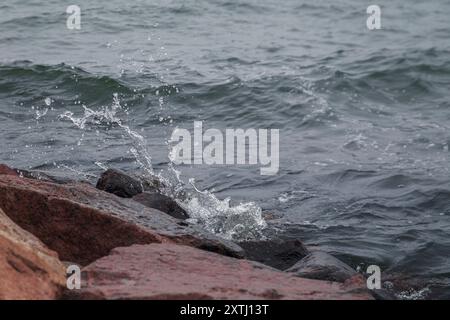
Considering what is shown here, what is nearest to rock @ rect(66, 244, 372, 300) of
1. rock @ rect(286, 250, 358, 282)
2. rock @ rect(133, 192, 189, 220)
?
rock @ rect(286, 250, 358, 282)

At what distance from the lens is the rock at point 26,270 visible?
3.79 meters

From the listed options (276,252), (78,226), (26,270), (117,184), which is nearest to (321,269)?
(276,252)

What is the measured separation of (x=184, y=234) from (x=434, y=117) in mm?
6894

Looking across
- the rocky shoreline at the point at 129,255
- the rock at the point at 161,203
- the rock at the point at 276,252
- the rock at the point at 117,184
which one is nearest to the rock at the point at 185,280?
the rocky shoreline at the point at 129,255

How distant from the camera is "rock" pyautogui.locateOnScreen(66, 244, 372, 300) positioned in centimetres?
391

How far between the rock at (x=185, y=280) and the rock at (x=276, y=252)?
114cm

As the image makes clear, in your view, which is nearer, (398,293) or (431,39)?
(398,293)

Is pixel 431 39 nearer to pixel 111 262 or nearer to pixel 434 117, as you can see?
pixel 434 117

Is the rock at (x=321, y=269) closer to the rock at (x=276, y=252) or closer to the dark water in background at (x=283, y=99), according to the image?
the rock at (x=276, y=252)

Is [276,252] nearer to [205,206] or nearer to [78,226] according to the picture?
[78,226]

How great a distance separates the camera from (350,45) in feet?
52.9
